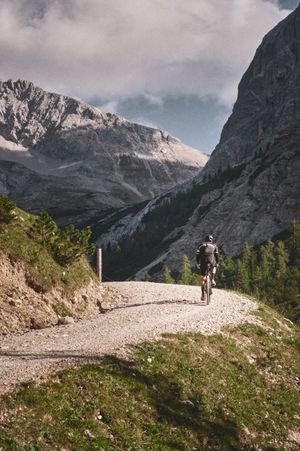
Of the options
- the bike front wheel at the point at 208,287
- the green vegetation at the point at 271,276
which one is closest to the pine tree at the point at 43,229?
the bike front wheel at the point at 208,287

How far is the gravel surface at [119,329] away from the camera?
12016mm

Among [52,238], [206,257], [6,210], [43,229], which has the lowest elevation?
[206,257]

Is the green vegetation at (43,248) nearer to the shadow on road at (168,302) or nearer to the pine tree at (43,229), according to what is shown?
the pine tree at (43,229)

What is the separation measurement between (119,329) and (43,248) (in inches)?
263

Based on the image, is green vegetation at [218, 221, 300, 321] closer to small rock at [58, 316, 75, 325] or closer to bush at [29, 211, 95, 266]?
bush at [29, 211, 95, 266]

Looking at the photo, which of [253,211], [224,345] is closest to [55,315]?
[224,345]

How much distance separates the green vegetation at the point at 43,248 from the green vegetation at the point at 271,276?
204 feet

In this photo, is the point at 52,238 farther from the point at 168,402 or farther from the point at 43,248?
the point at 168,402

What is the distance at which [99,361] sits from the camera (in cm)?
1248

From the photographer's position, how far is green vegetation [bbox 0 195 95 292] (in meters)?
19.2

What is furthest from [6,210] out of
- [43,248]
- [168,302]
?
[168,302]

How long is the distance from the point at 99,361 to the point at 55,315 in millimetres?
6558

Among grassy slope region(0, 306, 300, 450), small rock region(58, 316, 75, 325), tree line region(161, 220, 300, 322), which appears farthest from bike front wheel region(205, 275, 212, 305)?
tree line region(161, 220, 300, 322)

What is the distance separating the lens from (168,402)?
1165 centimetres
